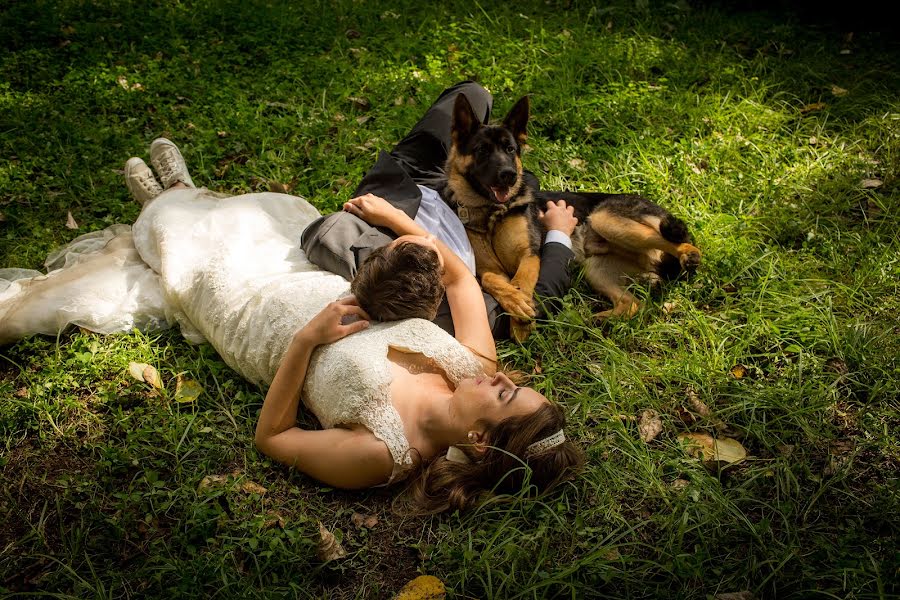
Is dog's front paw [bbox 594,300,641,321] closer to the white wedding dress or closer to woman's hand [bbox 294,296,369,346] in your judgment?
the white wedding dress

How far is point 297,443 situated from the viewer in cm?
271

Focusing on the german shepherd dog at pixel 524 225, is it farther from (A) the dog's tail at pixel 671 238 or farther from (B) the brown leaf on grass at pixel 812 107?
(B) the brown leaf on grass at pixel 812 107

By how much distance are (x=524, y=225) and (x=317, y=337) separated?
1.74 metres

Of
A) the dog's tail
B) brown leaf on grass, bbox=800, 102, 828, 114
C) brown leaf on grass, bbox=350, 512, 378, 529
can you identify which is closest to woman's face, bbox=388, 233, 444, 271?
brown leaf on grass, bbox=350, 512, 378, 529

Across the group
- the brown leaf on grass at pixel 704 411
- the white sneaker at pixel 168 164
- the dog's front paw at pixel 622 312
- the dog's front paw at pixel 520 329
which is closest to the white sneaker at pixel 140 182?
the white sneaker at pixel 168 164

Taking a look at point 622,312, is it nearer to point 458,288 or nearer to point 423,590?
point 458,288

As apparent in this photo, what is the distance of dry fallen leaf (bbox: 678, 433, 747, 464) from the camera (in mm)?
2918

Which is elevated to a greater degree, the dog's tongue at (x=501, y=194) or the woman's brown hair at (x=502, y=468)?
the dog's tongue at (x=501, y=194)

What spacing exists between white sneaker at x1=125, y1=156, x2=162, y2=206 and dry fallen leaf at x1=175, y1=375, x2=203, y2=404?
1.46 metres

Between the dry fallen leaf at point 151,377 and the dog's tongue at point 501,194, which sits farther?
the dog's tongue at point 501,194

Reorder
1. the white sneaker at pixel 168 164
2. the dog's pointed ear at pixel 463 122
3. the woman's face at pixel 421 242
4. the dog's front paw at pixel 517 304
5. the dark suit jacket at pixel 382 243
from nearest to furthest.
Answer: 1. the woman's face at pixel 421 242
2. the dark suit jacket at pixel 382 243
3. the dog's front paw at pixel 517 304
4. the dog's pointed ear at pixel 463 122
5. the white sneaker at pixel 168 164

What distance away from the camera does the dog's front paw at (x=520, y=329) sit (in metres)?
3.52

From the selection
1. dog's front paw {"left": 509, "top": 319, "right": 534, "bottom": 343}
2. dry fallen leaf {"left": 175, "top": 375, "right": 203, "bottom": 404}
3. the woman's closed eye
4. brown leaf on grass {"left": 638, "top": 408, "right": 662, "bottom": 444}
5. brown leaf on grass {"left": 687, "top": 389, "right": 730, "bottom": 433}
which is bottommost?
dry fallen leaf {"left": 175, "top": 375, "right": 203, "bottom": 404}

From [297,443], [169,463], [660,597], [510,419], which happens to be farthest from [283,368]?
[660,597]
